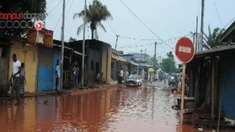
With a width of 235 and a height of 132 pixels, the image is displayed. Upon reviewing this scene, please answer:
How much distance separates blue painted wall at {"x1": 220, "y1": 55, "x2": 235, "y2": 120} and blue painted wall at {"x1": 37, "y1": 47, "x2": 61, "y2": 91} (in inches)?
513

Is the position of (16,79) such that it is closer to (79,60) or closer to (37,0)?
(37,0)

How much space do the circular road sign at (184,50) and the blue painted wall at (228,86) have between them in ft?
9.45

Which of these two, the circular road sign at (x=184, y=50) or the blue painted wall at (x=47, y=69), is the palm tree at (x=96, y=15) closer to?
the blue painted wall at (x=47, y=69)

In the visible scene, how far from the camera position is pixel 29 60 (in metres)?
20.8

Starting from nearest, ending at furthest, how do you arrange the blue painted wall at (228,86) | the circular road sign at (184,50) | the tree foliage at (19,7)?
the circular road sign at (184,50) < the blue painted wall at (228,86) < the tree foliage at (19,7)

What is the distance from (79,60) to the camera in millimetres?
34750

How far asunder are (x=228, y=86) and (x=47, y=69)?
1451 cm

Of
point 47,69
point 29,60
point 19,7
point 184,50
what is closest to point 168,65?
point 47,69

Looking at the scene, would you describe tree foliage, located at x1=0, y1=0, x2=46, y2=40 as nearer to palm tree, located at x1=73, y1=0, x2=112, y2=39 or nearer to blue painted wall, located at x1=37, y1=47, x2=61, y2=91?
blue painted wall, located at x1=37, y1=47, x2=61, y2=91

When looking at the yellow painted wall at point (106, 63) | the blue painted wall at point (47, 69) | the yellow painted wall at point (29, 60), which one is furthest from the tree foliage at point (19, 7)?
the yellow painted wall at point (106, 63)

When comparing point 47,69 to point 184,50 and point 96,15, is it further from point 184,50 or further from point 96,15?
point 96,15

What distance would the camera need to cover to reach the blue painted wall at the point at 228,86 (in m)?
11.6

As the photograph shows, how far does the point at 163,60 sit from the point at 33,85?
4268 inches

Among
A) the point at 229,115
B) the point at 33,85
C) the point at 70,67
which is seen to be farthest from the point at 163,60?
the point at 229,115
